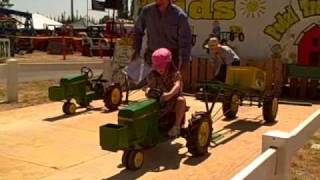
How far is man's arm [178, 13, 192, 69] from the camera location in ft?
23.5

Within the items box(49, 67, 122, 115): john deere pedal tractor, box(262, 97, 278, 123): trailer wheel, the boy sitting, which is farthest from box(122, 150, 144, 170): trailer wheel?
box(262, 97, 278, 123): trailer wheel

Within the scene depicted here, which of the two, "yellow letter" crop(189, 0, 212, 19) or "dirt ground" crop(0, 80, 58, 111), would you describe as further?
"yellow letter" crop(189, 0, 212, 19)

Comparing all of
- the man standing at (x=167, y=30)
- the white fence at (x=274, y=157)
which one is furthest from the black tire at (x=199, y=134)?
the white fence at (x=274, y=157)

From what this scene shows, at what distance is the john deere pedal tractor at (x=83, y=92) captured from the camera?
30.1 ft

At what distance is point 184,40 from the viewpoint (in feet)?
23.7

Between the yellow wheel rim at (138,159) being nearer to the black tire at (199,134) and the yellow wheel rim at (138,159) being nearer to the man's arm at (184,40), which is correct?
the black tire at (199,134)

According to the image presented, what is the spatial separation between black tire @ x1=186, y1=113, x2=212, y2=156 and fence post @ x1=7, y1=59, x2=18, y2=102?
5507mm

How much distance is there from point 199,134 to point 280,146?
3.06 metres

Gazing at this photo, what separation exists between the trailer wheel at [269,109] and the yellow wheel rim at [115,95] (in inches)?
107

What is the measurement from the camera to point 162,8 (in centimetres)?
728

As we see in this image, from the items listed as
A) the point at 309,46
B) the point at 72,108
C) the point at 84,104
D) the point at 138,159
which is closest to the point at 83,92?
the point at 84,104

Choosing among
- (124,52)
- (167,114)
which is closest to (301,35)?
(124,52)

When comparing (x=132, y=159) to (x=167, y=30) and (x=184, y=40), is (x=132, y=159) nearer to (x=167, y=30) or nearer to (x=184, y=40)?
(x=184, y=40)

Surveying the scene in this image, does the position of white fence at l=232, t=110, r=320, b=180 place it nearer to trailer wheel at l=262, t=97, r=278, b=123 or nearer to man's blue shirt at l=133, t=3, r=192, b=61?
man's blue shirt at l=133, t=3, r=192, b=61
